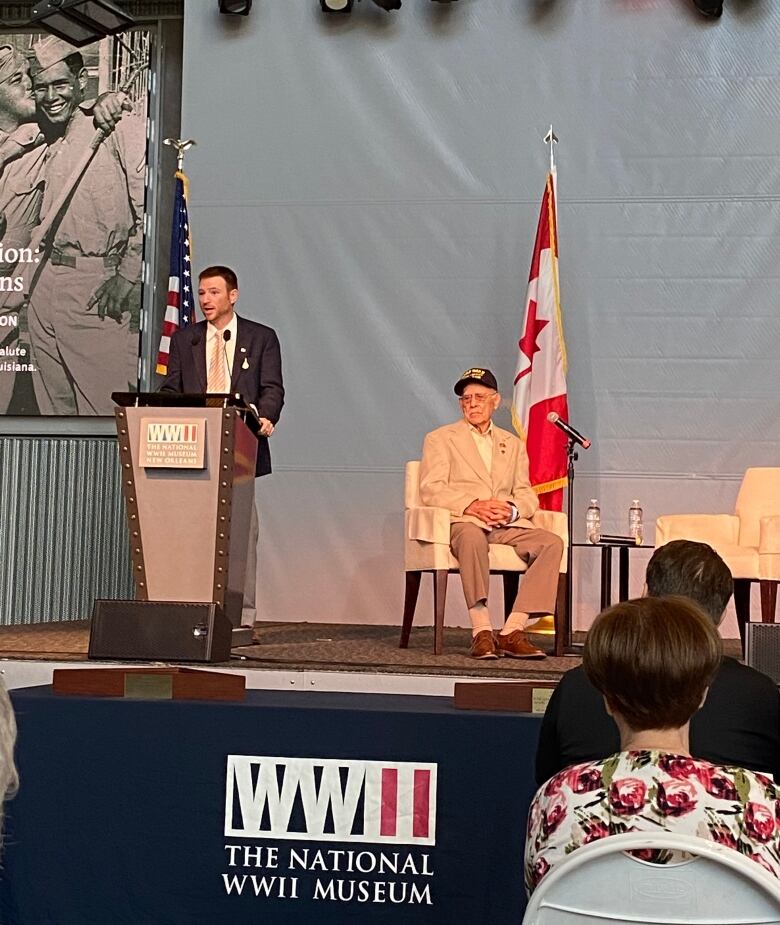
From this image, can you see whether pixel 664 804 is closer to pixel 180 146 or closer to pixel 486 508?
pixel 486 508

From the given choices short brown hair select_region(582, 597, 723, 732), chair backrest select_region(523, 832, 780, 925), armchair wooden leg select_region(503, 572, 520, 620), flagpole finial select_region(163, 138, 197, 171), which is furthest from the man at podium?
chair backrest select_region(523, 832, 780, 925)

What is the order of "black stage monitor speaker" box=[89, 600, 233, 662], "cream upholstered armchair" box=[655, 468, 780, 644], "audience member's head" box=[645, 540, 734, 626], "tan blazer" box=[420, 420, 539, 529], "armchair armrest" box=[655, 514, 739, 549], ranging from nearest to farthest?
"audience member's head" box=[645, 540, 734, 626], "black stage monitor speaker" box=[89, 600, 233, 662], "cream upholstered armchair" box=[655, 468, 780, 644], "tan blazer" box=[420, 420, 539, 529], "armchair armrest" box=[655, 514, 739, 549]

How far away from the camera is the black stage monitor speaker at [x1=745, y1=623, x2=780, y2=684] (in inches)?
106

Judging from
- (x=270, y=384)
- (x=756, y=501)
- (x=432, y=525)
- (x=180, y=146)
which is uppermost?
(x=180, y=146)

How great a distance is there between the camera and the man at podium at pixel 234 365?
15.4ft

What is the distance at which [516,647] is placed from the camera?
14.8 ft

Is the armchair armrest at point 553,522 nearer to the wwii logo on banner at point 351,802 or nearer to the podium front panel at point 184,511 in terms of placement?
the podium front panel at point 184,511

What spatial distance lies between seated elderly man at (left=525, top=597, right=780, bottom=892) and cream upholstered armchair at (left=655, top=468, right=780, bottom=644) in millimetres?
3416

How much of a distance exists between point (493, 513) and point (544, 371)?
1.26 metres

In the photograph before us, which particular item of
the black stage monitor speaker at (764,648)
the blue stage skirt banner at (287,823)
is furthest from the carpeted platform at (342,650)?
the blue stage skirt banner at (287,823)

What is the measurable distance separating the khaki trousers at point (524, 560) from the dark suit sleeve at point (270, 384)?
2.65ft

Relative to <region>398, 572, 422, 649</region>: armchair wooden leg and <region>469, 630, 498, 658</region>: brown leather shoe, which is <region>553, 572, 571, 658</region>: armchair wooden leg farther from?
<region>398, 572, 422, 649</region>: armchair wooden leg

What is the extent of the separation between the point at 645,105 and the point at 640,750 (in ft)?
17.5

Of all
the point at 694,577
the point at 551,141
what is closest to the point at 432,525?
the point at 551,141
